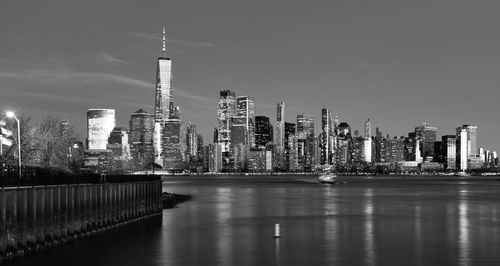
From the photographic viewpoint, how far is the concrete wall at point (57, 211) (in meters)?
34.4

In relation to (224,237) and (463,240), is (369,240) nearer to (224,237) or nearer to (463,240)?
(463,240)

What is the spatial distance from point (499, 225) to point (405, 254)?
89.3ft

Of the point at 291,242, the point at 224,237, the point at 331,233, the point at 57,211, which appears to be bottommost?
the point at 331,233

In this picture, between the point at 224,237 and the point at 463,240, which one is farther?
the point at 224,237

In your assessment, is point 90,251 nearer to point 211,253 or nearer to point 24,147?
point 211,253

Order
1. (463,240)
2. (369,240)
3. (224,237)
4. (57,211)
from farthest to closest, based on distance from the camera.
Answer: (224,237) < (463,240) < (369,240) < (57,211)

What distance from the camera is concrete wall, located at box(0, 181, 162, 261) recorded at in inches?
1355

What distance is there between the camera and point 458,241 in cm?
4934

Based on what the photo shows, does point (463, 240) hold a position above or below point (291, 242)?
below

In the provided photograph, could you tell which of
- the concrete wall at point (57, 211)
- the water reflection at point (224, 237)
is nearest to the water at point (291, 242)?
the water reflection at point (224, 237)

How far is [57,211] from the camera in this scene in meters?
40.9

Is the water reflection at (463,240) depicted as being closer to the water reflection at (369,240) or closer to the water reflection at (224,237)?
the water reflection at (369,240)

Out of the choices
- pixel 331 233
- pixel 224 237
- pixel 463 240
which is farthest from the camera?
pixel 331 233

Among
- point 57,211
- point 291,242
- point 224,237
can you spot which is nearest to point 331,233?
point 291,242
